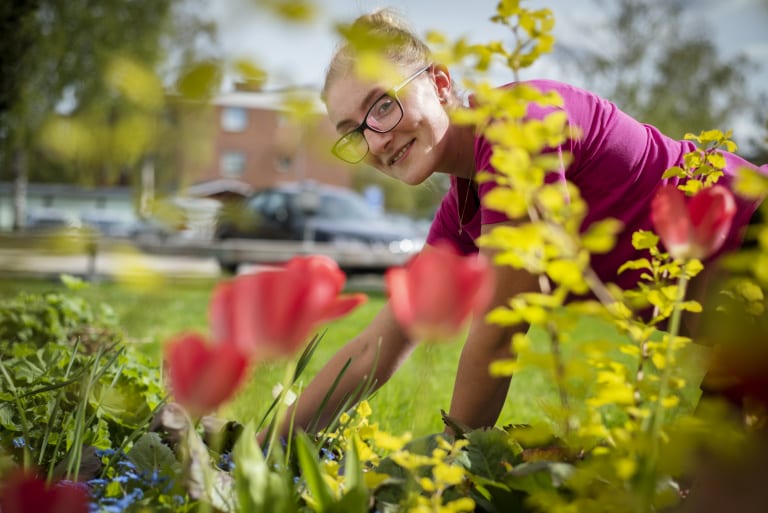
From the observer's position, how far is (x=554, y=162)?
0.56 metres

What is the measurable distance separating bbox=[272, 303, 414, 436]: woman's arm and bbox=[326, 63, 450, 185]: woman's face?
0.31 metres

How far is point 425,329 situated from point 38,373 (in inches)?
45.7

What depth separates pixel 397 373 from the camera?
309cm

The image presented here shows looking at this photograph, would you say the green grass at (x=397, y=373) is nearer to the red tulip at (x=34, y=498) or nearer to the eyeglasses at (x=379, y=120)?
the red tulip at (x=34, y=498)

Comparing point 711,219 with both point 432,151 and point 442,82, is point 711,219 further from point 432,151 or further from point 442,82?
point 442,82

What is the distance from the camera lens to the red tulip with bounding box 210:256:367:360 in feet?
1.78

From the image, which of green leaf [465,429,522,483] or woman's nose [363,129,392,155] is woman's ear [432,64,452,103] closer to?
woman's nose [363,129,392,155]

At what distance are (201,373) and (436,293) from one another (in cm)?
19

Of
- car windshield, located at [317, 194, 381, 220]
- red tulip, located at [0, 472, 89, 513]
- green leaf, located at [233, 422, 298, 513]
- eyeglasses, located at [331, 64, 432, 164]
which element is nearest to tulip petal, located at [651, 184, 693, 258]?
A: green leaf, located at [233, 422, 298, 513]

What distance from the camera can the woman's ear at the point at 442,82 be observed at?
153cm

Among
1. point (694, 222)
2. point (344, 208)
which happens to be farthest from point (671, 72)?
point (694, 222)

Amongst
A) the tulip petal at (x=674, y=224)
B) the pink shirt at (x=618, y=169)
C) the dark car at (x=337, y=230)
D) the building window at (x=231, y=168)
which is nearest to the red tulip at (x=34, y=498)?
the tulip petal at (x=674, y=224)

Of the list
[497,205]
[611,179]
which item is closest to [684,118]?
[611,179]

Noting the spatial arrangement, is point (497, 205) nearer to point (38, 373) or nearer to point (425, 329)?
point (425, 329)
